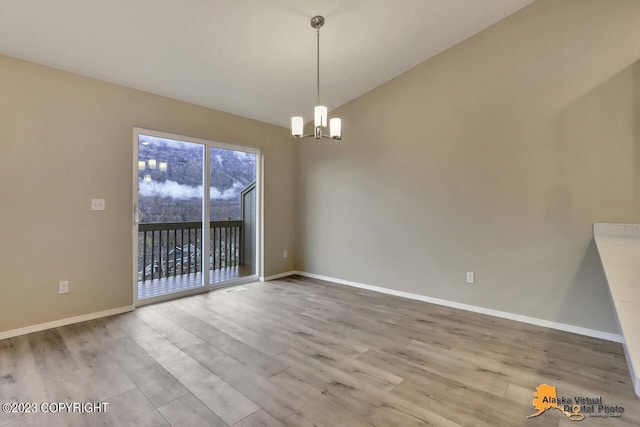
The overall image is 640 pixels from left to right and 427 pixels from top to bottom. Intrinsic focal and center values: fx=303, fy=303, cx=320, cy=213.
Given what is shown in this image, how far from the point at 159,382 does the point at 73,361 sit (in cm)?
85

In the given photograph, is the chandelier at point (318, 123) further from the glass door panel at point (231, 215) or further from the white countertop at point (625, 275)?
the white countertop at point (625, 275)

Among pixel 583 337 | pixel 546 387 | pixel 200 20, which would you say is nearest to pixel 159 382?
pixel 546 387

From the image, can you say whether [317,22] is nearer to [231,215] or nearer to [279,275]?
[231,215]

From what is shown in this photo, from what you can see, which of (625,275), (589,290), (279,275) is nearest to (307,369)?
(625,275)

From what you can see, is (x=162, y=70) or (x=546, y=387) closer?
(x=546, y=387)

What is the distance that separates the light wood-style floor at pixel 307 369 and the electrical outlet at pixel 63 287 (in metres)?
0.37

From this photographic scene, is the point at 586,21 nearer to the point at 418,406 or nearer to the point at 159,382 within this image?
the point at 418,406

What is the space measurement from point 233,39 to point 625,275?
3459mm

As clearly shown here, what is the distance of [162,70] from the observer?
3.21 metres

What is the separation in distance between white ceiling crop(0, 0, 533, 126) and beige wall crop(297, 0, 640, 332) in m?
0.47

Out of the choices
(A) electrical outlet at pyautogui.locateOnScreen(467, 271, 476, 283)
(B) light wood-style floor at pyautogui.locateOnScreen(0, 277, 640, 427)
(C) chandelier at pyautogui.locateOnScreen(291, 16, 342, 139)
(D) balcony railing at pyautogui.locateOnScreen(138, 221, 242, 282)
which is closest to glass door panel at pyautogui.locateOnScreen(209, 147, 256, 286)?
(D) balcony railing at pyautogui.locateOnScreen(138, 221, 242, 282)
